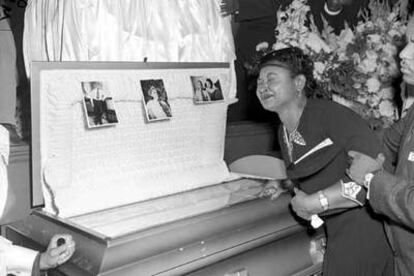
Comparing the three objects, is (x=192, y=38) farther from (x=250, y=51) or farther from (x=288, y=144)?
(x=250, y=51)

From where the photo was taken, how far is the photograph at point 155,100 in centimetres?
142

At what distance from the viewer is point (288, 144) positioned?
149 cm

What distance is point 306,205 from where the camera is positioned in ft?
4.54

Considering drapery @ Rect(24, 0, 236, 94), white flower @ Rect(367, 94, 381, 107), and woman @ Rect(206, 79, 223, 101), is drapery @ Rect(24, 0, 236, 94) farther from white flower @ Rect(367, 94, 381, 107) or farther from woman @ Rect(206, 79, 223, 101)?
white flower @ Rect(367, 94, 381, 107)

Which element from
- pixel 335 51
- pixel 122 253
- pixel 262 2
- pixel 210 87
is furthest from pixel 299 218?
pixel 262 2

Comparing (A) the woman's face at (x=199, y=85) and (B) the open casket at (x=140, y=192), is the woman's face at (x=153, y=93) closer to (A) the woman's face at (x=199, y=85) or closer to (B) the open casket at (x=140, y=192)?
(B) the open casket at (x=140, y=192)

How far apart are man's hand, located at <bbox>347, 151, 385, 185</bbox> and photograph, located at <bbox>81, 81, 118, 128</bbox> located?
2.16 feet

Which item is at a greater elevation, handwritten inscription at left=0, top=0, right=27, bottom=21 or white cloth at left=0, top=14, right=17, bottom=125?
handwritten inscription at left=0, top=0, right=27, bottom=21

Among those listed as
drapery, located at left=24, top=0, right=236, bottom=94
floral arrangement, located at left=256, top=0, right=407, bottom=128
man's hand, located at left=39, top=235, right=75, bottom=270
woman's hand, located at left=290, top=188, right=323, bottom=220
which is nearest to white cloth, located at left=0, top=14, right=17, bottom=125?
drapery, located at left=24, top=0, right=236, bottom=94

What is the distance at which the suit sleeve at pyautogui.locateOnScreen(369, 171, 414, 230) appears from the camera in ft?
3.86

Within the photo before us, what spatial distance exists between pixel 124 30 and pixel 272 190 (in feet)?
2.21

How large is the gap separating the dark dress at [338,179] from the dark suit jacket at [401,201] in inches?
2.8

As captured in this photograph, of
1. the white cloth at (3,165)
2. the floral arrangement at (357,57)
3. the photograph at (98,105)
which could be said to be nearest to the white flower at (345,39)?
the floral arrangement at (357,57)

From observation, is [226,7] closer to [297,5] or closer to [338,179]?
[297,5]
